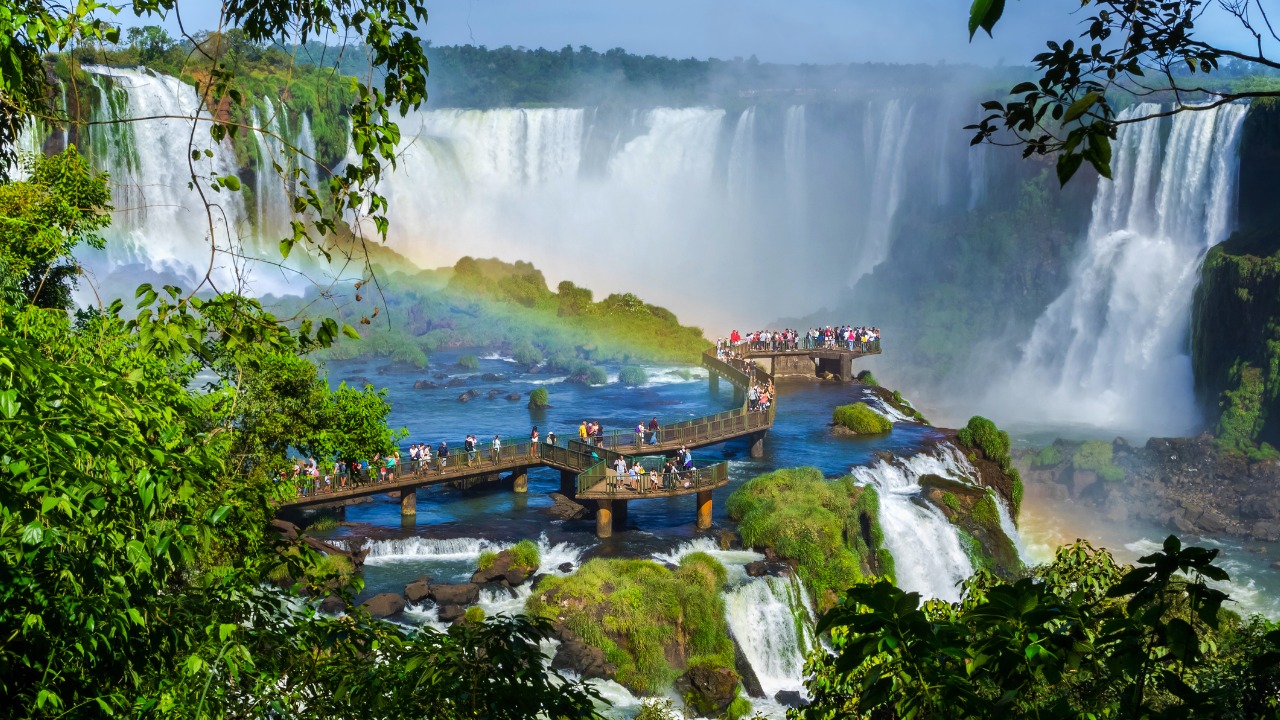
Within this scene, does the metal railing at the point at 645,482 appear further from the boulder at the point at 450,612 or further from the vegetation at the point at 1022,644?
the vegetation at the point at 1022,644

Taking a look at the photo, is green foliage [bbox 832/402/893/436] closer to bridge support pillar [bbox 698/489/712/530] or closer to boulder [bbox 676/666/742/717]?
bridge support pillar [bbox 698/489/712/530]

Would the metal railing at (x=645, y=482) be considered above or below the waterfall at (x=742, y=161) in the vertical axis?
below

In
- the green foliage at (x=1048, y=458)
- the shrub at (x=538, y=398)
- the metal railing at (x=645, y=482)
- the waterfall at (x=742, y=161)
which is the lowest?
the green foliage at (x=1048, y=458)

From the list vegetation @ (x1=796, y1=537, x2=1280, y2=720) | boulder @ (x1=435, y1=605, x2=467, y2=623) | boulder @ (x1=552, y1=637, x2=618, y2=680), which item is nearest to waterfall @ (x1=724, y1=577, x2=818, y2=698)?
boulder @ (x1=552, y1=637, x2=618, y2=680)

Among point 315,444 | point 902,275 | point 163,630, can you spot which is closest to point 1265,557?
point 315,444

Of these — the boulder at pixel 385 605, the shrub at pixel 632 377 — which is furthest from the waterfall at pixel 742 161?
the boulder at pixel 385 605

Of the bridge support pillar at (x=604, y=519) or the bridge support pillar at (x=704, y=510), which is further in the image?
the bridge support pillar at (x=704, y=510)

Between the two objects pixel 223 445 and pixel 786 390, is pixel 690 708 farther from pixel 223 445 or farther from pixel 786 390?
pixel 786 390
